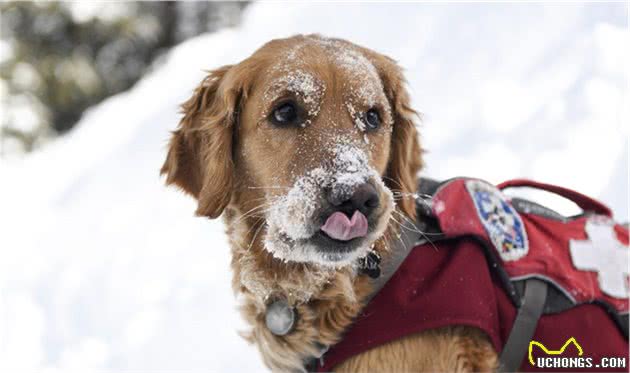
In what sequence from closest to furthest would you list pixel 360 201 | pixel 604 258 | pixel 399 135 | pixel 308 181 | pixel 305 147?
pixel 360 201 < pixel 308 181 < pixel 305 147 < pixel 604 258 < pixel 399 135

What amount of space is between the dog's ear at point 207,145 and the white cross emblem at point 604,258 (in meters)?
1.69

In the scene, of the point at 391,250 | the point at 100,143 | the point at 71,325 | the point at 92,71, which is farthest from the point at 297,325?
the point at 92,71

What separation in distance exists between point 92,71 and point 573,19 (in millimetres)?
12643

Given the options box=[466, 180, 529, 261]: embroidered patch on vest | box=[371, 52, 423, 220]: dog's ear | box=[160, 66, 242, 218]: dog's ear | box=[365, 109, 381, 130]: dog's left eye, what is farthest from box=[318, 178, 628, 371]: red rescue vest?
box=[160, 66, 242, 218]: dog's ear

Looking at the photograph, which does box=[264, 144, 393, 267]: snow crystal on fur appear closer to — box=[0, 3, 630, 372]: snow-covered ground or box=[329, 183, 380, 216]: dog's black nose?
box=[329, 183, 380, 216]: dog's black nose

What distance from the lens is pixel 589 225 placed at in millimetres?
3369

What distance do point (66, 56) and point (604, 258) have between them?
14821 millimetres

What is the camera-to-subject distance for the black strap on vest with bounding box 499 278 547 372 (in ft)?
9.71

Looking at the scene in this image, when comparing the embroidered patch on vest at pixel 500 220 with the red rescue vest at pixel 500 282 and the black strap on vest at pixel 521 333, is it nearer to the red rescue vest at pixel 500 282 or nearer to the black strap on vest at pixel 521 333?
the red rescue vest at pixel 500 282

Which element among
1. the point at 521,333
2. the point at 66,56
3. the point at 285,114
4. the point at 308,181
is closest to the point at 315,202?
the point at 308,181

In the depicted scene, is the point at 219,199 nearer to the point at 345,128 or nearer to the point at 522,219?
the point at 345,128

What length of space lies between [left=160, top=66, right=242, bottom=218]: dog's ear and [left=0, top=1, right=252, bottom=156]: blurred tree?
40.2 ft

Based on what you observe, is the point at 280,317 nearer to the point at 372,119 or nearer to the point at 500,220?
the point at 372,119

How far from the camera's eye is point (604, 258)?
10.7ft
